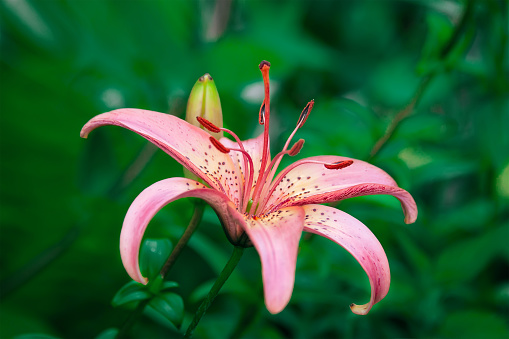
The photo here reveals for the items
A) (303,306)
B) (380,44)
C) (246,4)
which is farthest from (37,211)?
(380,44)

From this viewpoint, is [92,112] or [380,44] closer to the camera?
[92,112]

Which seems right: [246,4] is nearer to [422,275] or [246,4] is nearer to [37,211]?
[37,211]

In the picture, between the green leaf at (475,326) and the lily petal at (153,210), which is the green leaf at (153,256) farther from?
the green leaf at (475,326)

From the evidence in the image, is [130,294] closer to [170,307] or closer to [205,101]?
[170,307]

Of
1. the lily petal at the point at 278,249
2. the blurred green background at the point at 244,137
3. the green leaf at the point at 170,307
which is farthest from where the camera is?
the blurred green background at the point at 244,137

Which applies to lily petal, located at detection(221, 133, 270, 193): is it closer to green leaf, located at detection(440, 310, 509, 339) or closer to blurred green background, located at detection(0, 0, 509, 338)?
blurred green background, located at detection(0, 0, 509, 338)

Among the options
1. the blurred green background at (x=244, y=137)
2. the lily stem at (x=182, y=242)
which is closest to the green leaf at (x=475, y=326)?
the blurred green background at (x=244, y=137)
